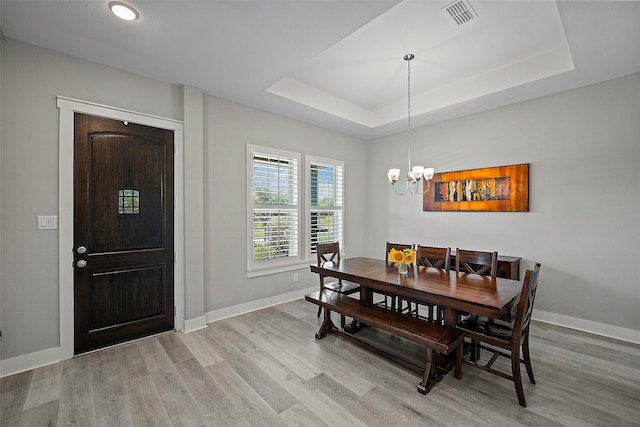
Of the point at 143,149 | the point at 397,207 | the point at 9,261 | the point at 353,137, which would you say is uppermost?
the point at 353,137

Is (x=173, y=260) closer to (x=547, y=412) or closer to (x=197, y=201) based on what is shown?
(x=197, y=201)

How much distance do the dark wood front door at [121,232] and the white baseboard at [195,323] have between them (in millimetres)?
181

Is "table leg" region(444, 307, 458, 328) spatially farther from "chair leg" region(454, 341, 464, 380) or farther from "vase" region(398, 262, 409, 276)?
"vase" region(398, 262, 409, 276)

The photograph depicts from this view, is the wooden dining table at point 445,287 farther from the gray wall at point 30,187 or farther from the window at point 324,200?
the gray wall at point 30,187

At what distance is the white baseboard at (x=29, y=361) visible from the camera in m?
2.39

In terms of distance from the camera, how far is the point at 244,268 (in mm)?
3908

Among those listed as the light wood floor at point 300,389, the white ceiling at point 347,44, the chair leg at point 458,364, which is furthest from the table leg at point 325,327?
the white ceiling at point 347,44

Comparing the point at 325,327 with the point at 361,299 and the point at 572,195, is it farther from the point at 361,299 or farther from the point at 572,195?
the point at 572,195

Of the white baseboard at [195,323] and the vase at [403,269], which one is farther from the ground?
the vase at [403,269]

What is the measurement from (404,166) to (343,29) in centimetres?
317

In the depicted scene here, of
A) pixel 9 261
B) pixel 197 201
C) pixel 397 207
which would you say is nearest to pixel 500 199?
pixel 397 207

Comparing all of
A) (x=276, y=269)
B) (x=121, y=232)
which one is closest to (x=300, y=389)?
(x=276, y=269)

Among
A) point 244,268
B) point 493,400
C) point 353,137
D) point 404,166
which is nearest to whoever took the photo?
point 493,400

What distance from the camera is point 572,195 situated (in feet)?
11.2
